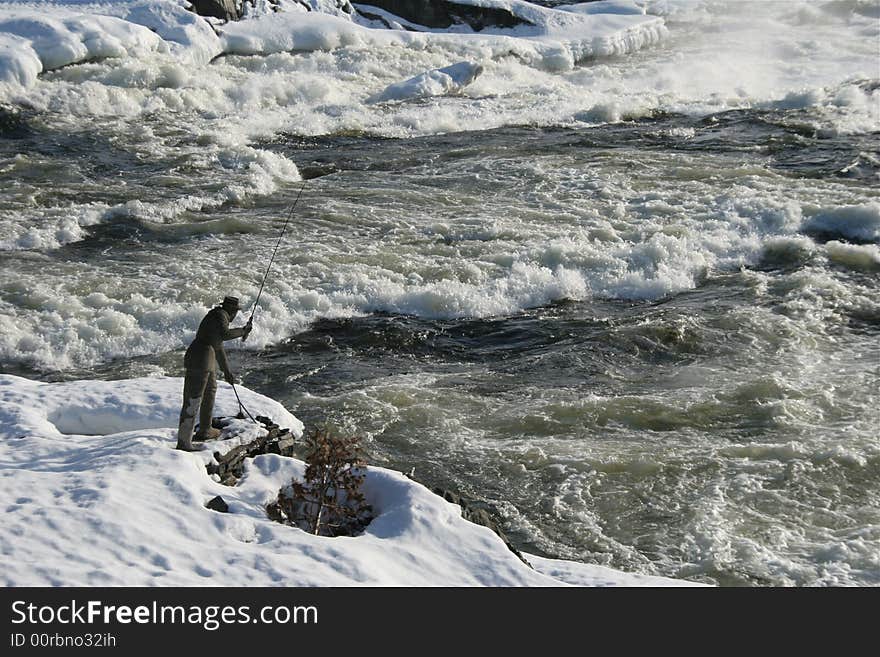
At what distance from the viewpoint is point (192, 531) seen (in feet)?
25.4

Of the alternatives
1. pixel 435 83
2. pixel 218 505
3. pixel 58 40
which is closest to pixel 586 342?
pixel 218 505

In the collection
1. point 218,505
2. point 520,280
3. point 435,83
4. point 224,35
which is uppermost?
point 224,35

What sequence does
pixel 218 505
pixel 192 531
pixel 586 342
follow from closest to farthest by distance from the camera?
pixel 192 531
pixel 218 505
pixel 586 342

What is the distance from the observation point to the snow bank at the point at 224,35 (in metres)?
23.6

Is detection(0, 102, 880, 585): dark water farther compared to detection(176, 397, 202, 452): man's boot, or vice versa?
detection(0, 102, 880, 585): dark water

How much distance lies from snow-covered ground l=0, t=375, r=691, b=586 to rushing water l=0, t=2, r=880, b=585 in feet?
5.32

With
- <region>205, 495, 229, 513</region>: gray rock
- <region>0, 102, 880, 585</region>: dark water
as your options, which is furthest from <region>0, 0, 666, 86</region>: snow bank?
<region>205, 495, 229, 513</region>: gray rock

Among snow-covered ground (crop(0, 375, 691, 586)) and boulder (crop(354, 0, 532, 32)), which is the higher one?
boulder (crop(354, 0, 532, 32))

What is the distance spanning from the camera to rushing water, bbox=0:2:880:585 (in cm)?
1038

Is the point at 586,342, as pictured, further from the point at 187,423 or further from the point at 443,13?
the point at 443,13

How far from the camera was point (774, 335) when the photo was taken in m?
13.8

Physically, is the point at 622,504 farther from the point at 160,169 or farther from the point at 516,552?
the point at 160,169

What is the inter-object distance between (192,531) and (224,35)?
2165 cm

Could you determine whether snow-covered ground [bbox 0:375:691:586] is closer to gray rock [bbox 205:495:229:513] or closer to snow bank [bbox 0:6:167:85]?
gray rock [bbox 205:495:229:513]
